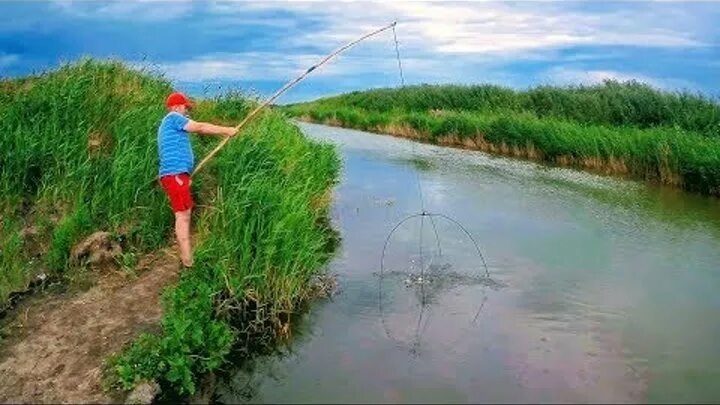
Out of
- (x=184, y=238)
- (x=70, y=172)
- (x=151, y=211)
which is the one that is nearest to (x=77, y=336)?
(x=184, y=238)

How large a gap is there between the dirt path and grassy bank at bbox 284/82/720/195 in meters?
13.5

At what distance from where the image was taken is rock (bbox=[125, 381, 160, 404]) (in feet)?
19.4

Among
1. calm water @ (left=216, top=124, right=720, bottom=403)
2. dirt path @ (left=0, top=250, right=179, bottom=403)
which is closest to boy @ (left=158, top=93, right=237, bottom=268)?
dirt path @ (left=0, top=250, right=179, bottom=403)

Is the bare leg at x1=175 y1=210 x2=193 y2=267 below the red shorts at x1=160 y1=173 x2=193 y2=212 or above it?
→ below

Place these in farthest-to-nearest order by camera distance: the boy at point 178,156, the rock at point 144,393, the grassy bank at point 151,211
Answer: the boy at point 178,156, the grassy bank at point 151,211, the rock at point 144,393

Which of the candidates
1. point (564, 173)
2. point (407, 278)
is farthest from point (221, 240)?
point (564, 173)

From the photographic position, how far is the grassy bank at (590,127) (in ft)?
58.4

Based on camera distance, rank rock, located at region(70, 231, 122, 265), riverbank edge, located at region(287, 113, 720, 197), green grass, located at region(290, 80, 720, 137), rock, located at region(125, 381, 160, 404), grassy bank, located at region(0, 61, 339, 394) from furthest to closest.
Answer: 1. green grass, located at region(290, 80, 720, 137)
2. riverbank edge, located at region(287, 113, 720, 197)
3. rock, located at region(70, 231, 122, 265)
4. grassy bank, located at region(0, 61, 339, 394)
5. rock, located at region(125, 381, 160, 404)

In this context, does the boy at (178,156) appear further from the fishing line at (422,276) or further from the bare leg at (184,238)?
the fishing line at (422,276)

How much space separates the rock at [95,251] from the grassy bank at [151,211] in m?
0.14

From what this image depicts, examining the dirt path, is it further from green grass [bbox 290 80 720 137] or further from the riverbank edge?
the riverbank edge

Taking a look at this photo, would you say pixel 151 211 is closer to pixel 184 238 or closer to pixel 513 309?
pixel 184 238

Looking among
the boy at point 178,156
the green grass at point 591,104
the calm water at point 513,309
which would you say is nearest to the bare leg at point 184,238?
the boy at point 178,156

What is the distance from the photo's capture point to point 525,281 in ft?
31.4
